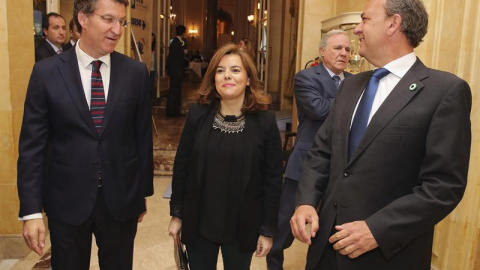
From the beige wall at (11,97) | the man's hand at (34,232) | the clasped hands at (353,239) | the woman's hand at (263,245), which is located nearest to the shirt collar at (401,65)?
the clasped hands at (353,239)

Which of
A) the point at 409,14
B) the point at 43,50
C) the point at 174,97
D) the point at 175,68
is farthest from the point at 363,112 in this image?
the point at 174,97

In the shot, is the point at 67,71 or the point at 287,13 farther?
the point at 287,13

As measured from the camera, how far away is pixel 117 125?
78.9 inches

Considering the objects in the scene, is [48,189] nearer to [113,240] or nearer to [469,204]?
[113,240]

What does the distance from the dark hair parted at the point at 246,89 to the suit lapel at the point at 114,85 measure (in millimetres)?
400

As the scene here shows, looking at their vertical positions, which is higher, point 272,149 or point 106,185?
point 272,149

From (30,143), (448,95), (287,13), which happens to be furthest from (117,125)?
(287,13)

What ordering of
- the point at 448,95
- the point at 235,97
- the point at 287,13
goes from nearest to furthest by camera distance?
the point at 448,95 → the point at 235,97 → the point at 287,13

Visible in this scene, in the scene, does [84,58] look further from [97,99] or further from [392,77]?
[392,77]

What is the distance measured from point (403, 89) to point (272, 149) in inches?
30.0

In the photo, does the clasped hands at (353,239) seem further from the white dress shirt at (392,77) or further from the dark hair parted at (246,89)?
the dark hair parted at (246,89)

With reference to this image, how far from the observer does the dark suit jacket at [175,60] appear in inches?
363

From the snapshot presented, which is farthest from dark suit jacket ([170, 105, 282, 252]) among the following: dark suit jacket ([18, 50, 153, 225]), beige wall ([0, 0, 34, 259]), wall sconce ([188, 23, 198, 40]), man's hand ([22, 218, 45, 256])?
wall sconce ([188, 23, 198, 40])

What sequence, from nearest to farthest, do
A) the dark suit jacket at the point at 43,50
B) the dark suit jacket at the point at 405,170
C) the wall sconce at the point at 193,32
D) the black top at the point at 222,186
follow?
the dark suit jacket at the point at 405,170, the black top at the point at 222,186, the dark suit jacket at the point at 43,50, the wall sconce at the point at 193,32
